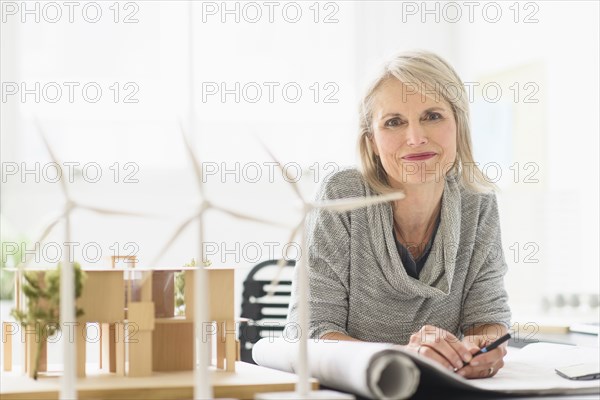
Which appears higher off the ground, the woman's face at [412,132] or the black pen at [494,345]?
the woman's face at [412,132]

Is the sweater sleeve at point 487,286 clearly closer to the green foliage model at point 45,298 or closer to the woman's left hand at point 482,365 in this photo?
the woman's left hand at point 482,365

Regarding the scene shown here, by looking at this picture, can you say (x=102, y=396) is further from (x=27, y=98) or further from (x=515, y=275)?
(x=515, y=275)

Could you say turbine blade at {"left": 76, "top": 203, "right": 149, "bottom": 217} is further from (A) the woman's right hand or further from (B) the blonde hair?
(B) the blonde hair

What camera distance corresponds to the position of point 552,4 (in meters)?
3.31

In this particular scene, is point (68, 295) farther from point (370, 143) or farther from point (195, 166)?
point (370, 143)

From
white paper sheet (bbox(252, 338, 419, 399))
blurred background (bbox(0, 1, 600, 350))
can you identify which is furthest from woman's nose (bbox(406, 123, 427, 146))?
blurred background (bbox(0, 1, 600, 350))

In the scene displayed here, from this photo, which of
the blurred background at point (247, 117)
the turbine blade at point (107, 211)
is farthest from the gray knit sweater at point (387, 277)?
the blurred background at point (247, 117)

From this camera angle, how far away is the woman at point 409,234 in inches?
66.8

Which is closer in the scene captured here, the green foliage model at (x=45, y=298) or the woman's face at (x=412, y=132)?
the green foliage model at (x=45, y=298)

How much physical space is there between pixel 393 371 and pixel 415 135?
0.68 m

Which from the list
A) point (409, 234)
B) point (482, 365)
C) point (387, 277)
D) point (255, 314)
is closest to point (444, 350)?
point (482, 365)

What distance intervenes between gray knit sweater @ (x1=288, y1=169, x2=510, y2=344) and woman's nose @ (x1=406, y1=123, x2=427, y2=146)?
17 cm

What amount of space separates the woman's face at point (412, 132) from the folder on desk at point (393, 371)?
1.37 feet

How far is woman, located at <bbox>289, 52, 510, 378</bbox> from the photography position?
1.70 metres
